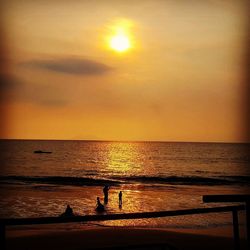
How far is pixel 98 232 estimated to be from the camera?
35.8 ft

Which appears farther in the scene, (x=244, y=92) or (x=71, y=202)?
(x=71, y=202)

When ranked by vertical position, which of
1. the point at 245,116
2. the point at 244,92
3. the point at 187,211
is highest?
the point at 244,92

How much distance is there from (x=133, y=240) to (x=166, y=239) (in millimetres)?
871

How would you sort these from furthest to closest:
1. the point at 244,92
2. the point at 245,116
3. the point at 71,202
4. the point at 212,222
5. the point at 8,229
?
the point at 71,202 < the point at 212,222 < the point at 8,229 < the point at 244,92 < the point at 245,116

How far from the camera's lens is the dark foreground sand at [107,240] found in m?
9.45

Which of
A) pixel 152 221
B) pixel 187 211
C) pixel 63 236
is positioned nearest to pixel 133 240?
pixel 63 236

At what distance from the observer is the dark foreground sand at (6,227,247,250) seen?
9453 mm

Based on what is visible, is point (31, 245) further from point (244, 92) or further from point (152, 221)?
point (244, 92)

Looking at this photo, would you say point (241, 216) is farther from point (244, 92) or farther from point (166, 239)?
point (244, 92)

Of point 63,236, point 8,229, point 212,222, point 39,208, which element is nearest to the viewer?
point 63,236

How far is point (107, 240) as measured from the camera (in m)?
9.93

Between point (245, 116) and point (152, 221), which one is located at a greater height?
point (245, 116)

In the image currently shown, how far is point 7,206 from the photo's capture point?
1775cm

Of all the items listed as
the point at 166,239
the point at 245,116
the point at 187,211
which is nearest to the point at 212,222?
the point at 166,239
